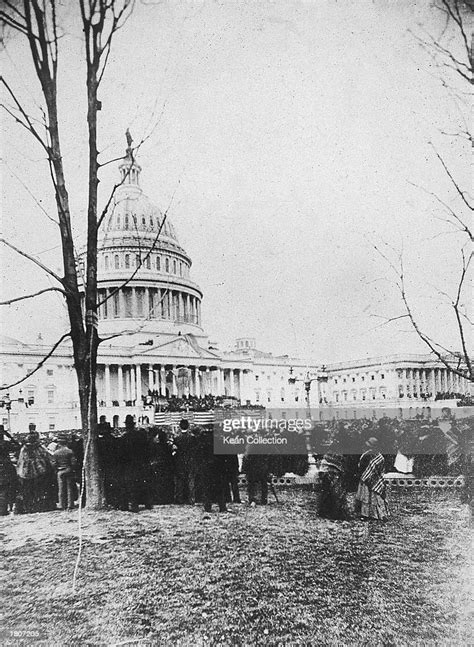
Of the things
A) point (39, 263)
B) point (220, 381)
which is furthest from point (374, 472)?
point (39, 263)

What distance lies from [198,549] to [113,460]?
97 cm

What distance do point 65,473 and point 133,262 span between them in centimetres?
199

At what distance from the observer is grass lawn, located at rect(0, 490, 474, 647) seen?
11.0 ft

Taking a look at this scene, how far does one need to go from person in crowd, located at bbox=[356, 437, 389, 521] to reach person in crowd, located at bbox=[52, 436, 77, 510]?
7.50 feet

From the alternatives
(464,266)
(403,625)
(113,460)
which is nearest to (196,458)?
(113,460)

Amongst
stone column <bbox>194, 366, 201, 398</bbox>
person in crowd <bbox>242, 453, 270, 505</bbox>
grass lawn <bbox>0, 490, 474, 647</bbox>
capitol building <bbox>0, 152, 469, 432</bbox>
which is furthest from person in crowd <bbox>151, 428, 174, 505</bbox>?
stone column <bbox>194, 366, 201, 398</bbox>

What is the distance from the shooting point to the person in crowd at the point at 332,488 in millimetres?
4082

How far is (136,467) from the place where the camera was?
421 centimetres

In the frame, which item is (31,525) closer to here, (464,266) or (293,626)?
(293,626)

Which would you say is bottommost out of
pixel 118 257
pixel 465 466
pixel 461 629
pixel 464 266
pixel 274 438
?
pixel 461 629

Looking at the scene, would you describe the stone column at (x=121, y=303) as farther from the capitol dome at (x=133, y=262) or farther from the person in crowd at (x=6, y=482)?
the person in crowd at (x=6, y=482)

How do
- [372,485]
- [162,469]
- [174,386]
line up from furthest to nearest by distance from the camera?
[174,386]
[162,469]
[372,485]

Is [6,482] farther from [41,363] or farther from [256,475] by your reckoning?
[256,475]

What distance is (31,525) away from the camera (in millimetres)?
4102
